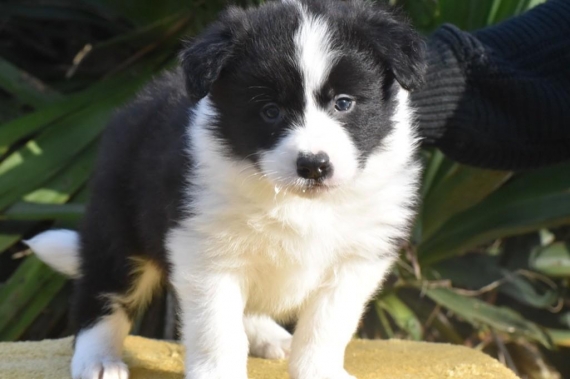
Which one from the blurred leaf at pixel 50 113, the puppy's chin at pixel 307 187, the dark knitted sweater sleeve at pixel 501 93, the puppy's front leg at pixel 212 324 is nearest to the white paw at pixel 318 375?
the puppy's front leg at pixel 212 324

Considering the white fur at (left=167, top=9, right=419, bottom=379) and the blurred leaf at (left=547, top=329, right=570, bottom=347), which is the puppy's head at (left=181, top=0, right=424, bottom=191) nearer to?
the white fur at (left=167, top=9, right=419, bottom=379)

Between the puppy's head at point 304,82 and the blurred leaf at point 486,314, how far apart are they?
5.64 feet

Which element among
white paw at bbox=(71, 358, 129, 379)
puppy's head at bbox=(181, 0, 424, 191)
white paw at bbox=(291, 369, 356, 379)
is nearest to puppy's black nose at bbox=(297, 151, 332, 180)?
puppy's head at bbox=(181, 0, 424, 191)

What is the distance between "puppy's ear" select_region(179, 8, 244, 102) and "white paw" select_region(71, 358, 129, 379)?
3.11 ft

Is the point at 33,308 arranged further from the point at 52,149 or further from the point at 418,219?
the point at 418,219

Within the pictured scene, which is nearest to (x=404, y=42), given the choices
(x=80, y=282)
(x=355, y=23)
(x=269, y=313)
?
(x=355, y=23)

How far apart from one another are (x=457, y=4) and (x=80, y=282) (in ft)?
6.72

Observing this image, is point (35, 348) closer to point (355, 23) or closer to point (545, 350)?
point (355, 23)

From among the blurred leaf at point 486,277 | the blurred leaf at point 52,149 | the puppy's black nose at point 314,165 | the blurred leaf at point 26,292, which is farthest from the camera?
the blurred leaf at point 486,277

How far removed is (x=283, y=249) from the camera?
2.51 m

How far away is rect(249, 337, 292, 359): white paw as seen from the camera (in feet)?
10.3

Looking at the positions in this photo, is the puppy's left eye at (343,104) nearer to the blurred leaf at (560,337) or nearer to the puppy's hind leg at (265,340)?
the puppy's hind leg at (265,340)

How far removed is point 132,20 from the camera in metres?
4.44

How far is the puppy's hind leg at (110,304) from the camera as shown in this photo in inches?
Answer: 114
